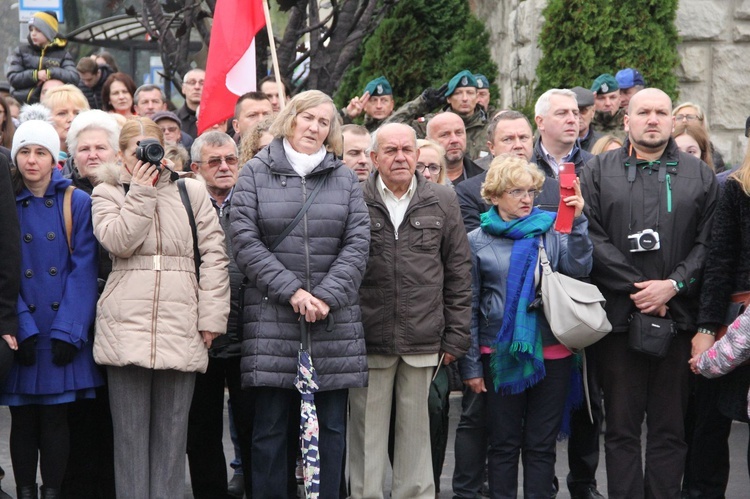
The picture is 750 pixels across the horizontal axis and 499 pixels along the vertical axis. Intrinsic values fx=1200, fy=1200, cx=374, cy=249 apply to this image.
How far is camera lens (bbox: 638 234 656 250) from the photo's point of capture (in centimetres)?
611

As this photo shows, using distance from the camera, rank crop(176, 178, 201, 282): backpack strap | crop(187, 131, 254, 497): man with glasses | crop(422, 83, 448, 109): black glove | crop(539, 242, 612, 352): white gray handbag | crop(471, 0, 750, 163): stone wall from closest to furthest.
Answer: crop(176, 178, 201, 282): backpack strap < crop(539, 242, 612, 352): white gray handbag < crop(187, 131, 254, 497): man with glasses < crop(422, 83, 448, 109): black glove < crop(471, 0, 750, 163): stone wall

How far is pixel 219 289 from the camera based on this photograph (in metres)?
5.82

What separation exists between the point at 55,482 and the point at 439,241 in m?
2.24

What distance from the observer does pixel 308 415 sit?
19.0 ft

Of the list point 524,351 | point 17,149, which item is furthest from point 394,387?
point 17,149

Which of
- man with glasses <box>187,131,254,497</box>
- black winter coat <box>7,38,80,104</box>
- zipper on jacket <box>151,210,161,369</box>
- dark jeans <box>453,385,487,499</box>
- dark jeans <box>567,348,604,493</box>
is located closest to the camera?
zipper on jacket <box>151,210,161,369</box>

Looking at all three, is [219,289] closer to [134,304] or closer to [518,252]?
[134,304]

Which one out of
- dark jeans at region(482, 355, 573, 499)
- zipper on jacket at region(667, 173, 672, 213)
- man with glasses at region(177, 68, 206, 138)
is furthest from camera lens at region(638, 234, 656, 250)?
man with glasses at region(177, 68, 206, 138)

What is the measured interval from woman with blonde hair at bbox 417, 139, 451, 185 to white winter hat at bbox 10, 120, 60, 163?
210 cm

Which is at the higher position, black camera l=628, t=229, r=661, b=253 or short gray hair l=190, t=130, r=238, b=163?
short gray hair l=190, t=130, r=238, b=163

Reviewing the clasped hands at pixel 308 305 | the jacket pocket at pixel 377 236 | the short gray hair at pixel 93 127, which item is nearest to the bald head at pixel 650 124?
the jacket pocket at pixel 377 236

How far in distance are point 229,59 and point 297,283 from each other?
10.4 feet

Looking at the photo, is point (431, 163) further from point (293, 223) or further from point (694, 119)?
point (694, 119)

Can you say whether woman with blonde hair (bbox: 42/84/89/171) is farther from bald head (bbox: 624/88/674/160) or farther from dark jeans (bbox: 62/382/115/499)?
bald head (bbox: 624/88/674/160)
